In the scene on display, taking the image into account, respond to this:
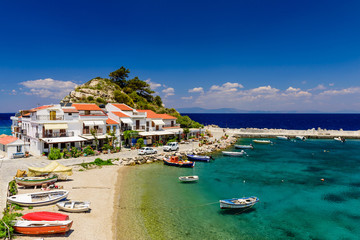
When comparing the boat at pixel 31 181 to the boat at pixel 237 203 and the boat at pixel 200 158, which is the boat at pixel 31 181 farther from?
the boat at pixel 200 158

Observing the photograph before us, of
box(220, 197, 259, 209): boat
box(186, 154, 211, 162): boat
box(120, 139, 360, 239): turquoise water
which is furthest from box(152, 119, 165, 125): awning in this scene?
box(220, 197, 259, 209): boat

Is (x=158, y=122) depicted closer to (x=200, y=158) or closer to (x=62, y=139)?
(x=200, y=158)

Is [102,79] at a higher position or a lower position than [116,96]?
higher

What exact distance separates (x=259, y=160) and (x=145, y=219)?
1210 inches

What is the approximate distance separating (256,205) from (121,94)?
61018 mm

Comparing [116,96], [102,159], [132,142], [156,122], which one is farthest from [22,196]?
[116,96]

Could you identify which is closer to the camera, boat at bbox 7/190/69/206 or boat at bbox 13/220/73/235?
boat at bbox 13/220/73/235

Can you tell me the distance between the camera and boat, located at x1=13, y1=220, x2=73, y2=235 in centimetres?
1425

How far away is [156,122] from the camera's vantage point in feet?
172

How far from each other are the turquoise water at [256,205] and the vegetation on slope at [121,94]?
35261 millimetres

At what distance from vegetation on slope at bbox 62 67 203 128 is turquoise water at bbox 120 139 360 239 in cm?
3526

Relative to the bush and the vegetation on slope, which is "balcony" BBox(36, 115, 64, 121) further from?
the vegetation on slope

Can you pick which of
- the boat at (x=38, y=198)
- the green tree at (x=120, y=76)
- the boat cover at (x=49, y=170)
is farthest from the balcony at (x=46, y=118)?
the green tree at (x=120, y=76)

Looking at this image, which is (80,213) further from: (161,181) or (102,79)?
(102,79)
